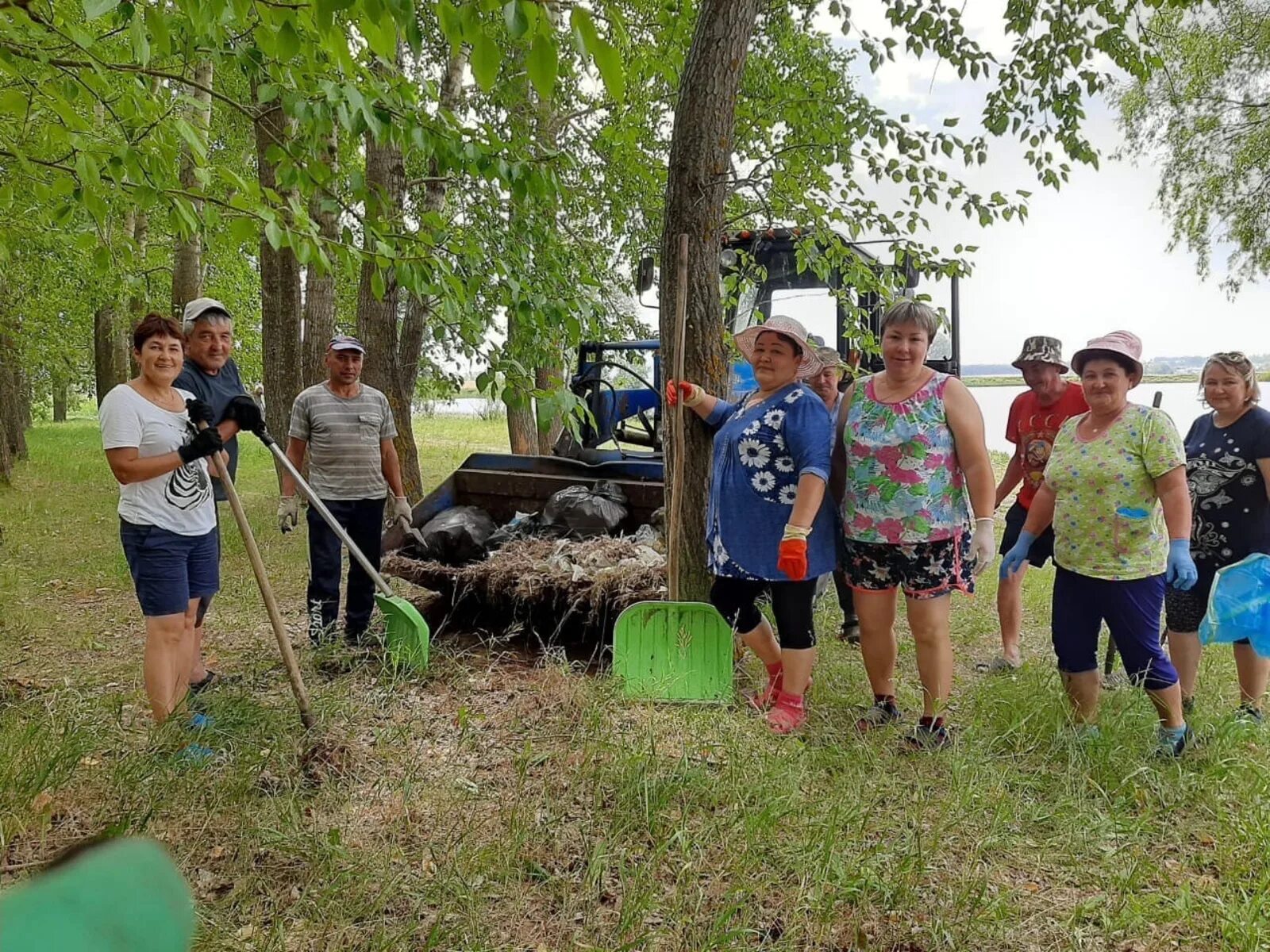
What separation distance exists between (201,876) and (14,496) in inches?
377

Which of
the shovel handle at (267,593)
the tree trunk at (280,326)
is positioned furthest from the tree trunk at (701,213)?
the tree trunk at (280,326)

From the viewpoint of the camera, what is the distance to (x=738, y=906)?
77.9 inches

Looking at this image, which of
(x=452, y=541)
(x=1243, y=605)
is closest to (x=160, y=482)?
(x=452, y=541)

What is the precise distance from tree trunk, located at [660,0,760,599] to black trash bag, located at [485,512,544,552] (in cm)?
117

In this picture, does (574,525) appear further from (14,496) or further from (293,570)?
(14,496)

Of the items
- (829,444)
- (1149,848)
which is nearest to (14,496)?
(829,444)

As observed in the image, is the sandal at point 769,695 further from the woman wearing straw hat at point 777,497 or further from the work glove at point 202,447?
the work glove at point 202,447

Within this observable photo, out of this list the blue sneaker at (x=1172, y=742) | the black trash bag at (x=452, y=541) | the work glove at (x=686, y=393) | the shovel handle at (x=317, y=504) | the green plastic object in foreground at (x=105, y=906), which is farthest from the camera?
the black trash bag at (x=452, y=541)

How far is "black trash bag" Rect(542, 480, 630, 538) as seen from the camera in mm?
4504

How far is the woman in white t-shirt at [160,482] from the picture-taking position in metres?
2.64

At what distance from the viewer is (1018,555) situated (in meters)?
3.48

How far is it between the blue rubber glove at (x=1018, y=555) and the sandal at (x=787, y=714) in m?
1.20

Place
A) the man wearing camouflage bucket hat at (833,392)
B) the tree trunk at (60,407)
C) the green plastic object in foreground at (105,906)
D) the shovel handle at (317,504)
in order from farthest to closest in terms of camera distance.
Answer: the tree trunk at (60,407) → the man wearing camouflage bucket hat at (833,392) → the shovel handle at (317,504) → the green plastic object in foreground at (105,906)

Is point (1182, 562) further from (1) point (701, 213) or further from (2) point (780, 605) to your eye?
(1) point (701, 213)
